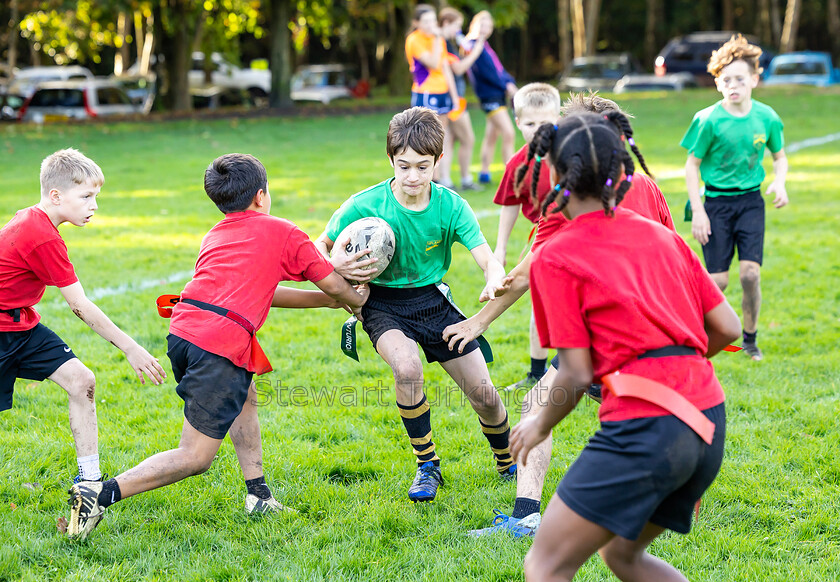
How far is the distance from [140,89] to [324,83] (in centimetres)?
792

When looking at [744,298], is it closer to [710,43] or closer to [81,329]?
[81,329]

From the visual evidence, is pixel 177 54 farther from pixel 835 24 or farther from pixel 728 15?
pixel 835 24

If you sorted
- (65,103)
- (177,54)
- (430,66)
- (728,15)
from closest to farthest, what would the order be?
(430,66) → (65,103) → (177,54) → (728,15)

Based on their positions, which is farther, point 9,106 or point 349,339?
point 9,106

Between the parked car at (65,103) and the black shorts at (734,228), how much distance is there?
2293 centimetres

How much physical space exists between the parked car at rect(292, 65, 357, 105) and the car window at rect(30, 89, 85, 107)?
30.6ft

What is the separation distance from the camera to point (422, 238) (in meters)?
3.94

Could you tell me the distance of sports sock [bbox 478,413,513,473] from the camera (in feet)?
13.4

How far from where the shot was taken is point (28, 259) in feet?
11.7

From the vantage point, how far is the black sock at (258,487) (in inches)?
151

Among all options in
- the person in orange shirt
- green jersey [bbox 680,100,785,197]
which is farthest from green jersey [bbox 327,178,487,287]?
the person in orange shirt

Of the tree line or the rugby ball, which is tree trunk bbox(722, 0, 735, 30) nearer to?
the tree line

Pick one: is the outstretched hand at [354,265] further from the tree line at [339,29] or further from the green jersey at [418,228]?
the tree line at [339,29]

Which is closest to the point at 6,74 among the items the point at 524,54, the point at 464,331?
the point at 524,54
